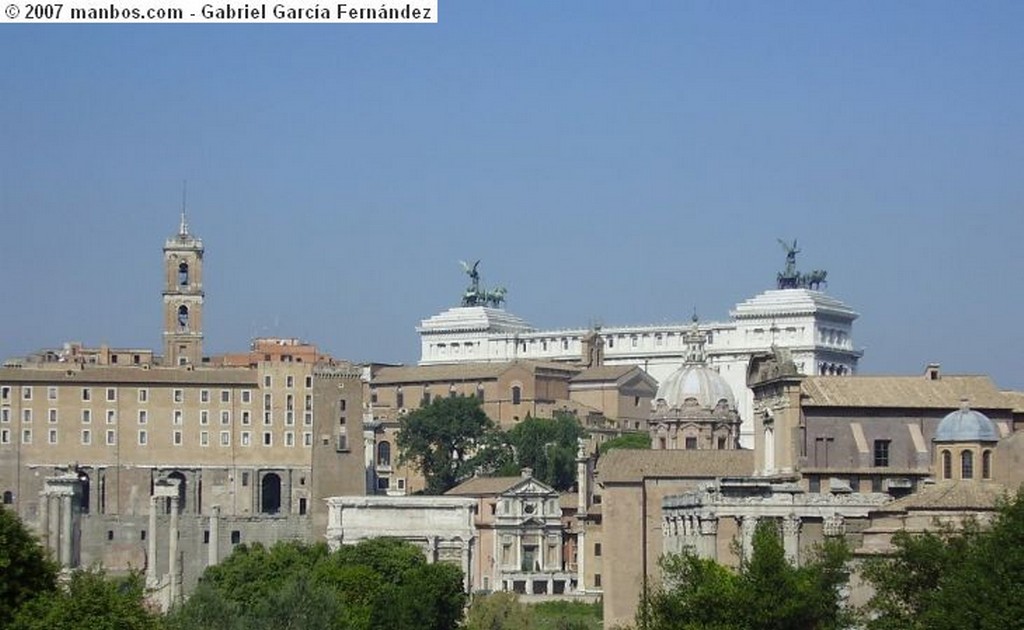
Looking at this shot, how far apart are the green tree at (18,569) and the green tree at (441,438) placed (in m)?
94.7

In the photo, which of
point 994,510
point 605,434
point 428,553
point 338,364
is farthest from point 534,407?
point 994,510

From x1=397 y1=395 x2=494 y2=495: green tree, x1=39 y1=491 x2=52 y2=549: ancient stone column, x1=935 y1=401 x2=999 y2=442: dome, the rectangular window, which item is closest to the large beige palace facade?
x1=39 y1=491 x2=52 y2=549: ancient stone column

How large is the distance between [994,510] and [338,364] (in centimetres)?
7717

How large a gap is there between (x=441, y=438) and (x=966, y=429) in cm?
8006

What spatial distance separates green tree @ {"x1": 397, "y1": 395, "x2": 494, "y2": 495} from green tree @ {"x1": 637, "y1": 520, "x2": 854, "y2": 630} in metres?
88.3

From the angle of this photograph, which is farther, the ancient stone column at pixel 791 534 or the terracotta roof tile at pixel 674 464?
the terracotta roof tile at pixel 674 464

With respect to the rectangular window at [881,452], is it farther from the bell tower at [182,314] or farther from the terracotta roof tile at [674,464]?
the bell tower at [182,314]

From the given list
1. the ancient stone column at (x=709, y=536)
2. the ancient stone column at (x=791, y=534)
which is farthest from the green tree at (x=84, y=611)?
the ancient stone column at (x=709, y=536)

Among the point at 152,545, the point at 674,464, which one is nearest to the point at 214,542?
the point at 152,545

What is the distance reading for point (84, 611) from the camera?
55219 millimetres

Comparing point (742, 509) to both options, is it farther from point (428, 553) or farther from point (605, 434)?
point (605, 434)

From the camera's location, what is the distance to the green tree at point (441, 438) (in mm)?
153875

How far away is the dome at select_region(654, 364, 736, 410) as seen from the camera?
12412cm

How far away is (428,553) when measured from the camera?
130 meters
